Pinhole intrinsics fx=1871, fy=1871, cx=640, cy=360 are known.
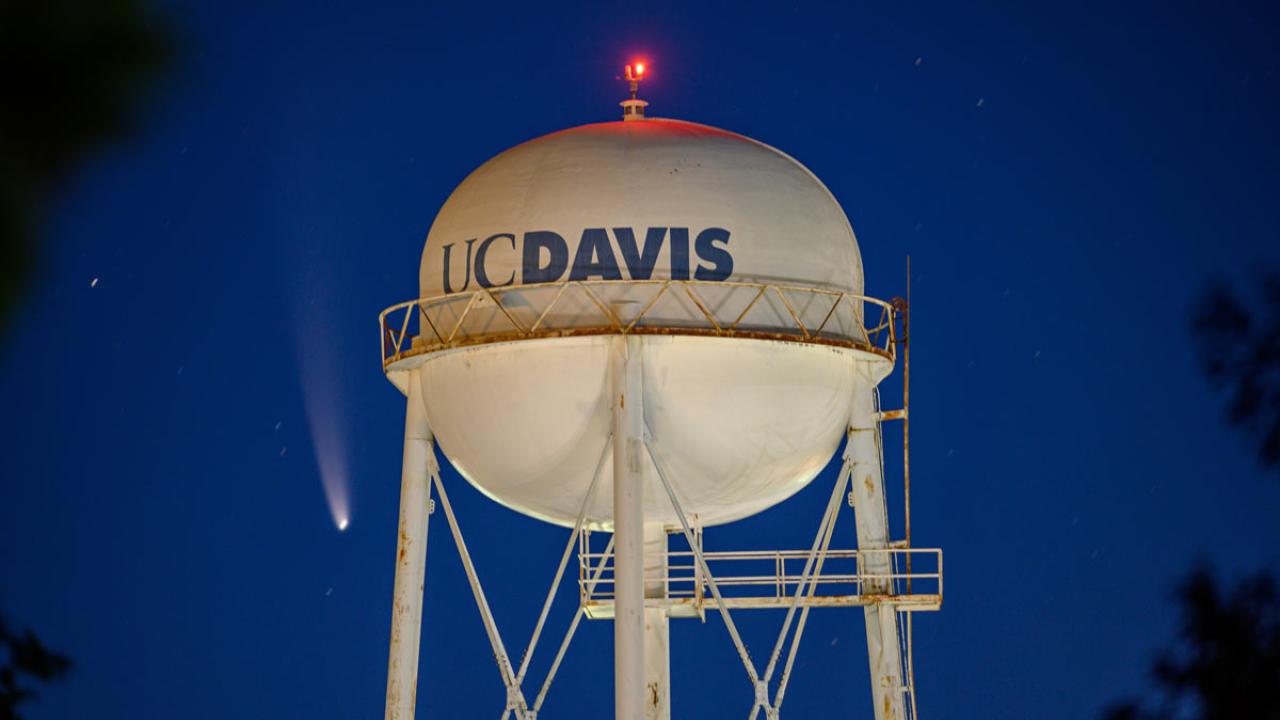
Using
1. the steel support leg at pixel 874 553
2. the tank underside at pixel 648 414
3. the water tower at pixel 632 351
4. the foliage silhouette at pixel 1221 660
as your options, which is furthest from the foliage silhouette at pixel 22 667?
the steel support leg at pixel 874 553

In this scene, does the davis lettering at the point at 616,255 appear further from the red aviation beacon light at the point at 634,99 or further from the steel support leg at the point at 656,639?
the steel support leg at the point at 656,639

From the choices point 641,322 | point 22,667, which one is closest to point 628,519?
point 641,322

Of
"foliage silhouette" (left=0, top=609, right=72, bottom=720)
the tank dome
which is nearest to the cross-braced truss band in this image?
the tank dome

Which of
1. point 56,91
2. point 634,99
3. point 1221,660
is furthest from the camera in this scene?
point 634,99

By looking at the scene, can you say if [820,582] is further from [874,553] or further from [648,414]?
[648,414]

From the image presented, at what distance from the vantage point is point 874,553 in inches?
1037

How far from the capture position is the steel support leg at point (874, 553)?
2614 cm

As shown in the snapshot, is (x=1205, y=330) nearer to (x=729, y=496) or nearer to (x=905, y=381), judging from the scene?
(x=729, y=496)

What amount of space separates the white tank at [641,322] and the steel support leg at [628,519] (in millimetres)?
296

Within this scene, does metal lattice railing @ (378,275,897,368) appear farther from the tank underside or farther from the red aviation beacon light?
the red aviation beacon light

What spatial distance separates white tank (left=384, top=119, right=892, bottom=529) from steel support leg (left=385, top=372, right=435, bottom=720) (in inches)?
29.4

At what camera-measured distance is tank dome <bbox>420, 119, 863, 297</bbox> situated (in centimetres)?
2333

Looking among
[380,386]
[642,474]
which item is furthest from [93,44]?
[380,386]

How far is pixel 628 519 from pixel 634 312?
253 centimetres
